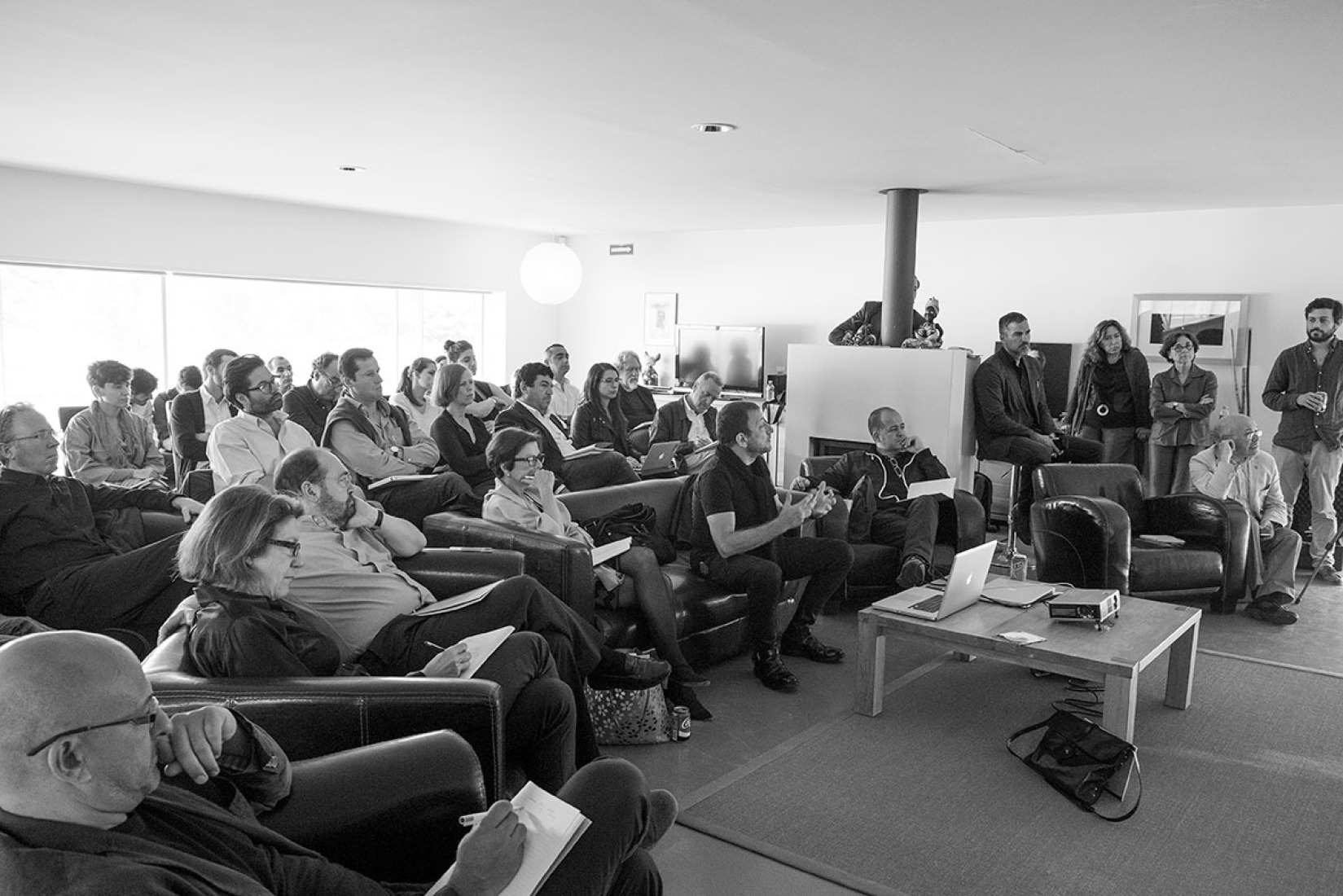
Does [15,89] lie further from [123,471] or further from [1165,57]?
[1165,57]

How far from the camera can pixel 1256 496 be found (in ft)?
18.9

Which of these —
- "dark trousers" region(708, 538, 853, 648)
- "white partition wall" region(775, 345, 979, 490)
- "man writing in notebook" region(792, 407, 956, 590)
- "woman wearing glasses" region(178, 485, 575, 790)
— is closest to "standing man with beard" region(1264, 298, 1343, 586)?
"white partition wall" region(775, 345, 979, 490)

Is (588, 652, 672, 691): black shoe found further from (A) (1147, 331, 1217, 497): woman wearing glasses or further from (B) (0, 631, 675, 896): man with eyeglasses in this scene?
(A) (1147, 331, 1217, 497): woman wearing glasses

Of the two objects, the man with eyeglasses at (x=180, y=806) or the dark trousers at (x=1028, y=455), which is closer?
the man with eyeglasses at (x=180, y=806)

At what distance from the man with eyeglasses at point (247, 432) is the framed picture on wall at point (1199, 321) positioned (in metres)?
6.89

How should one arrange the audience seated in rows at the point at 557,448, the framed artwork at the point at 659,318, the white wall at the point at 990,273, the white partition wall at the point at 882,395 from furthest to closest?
the framed artwork at the point at 659,318, the white wall at the point at 990,273, the white partition wall at the point at 882,395, the audience seated in rows at the point at 557,448

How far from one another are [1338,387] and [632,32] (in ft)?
17.6

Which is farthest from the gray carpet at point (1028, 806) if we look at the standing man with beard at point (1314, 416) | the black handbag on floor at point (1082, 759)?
the standing man with beard at point (1314, 416)

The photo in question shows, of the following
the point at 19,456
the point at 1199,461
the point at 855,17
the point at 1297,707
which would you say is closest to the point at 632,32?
the point at 855,17

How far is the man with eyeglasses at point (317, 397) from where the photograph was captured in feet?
19.7

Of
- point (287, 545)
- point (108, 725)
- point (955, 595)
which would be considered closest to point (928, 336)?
point (955, 595)

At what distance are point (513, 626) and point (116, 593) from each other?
146 cm

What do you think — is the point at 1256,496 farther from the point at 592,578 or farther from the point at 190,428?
the point at 190,428

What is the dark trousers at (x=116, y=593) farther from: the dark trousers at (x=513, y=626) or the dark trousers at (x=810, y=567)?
the dark trousers at (x=810, y=567)
